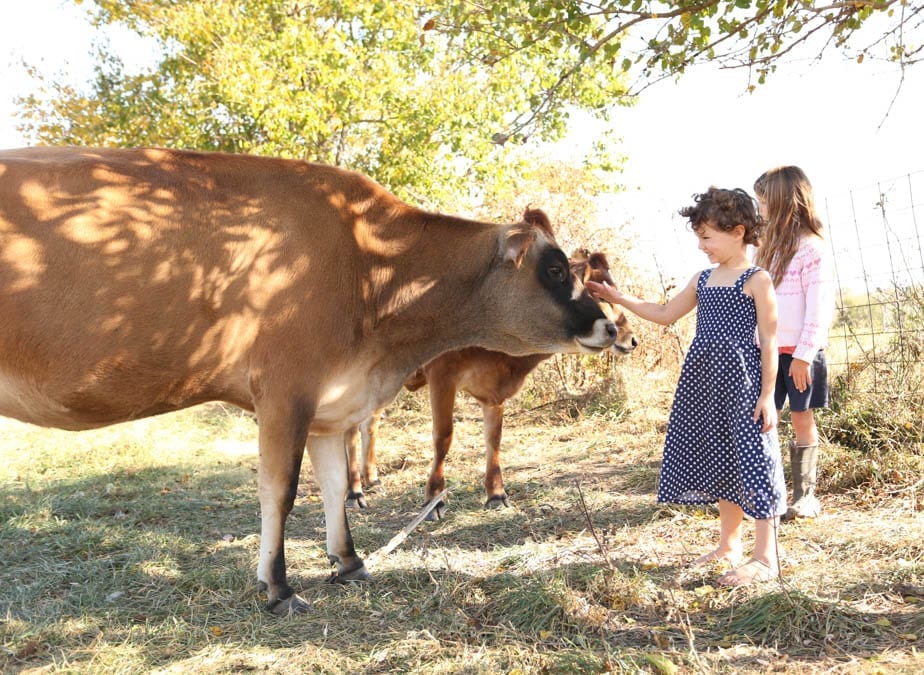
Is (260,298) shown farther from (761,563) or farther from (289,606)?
(761,563)

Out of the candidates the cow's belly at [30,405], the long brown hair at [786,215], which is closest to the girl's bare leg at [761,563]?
the long brown hair at [786,215]

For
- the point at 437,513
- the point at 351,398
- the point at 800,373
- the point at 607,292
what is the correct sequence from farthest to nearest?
the point at 437,513 < the point at 800,373 < the point at 607,292 < the point at 351,398

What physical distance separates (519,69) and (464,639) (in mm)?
16834

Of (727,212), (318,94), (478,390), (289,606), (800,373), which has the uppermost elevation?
(318,94)

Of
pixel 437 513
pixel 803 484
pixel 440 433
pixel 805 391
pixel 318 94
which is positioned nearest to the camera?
pixel 805 391

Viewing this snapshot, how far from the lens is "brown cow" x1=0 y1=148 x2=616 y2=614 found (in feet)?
13.4

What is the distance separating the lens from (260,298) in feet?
14.6

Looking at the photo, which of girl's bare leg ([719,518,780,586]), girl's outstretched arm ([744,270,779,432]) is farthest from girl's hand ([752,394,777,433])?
girl's bare leg ([719,518,780,586])

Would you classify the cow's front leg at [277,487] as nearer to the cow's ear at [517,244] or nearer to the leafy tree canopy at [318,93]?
the cow's ear at [517,244]

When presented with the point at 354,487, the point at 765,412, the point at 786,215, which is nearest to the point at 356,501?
the point at 354,487

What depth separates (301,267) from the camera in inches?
180

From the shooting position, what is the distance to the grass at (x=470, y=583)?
142 inches

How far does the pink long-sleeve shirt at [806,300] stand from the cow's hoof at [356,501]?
3810mm

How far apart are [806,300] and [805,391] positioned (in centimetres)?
64
